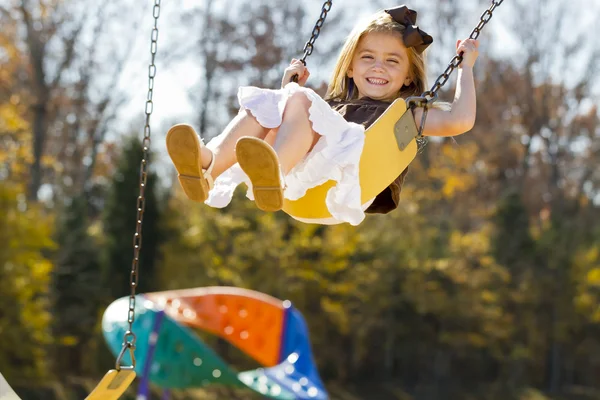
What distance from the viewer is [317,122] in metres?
3.23

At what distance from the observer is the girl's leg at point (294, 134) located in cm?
318

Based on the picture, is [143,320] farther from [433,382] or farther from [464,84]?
[433,382]

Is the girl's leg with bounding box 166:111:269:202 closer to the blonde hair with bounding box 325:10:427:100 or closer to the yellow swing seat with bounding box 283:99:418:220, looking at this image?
the yellow swing seat with bounding box 283:99:418:220

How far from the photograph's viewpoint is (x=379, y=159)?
3.40 meters

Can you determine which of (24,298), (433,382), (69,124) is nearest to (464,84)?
(24,298)

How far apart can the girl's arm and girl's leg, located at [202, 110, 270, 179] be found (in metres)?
0.67

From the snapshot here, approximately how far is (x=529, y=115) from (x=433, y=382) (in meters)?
7.22

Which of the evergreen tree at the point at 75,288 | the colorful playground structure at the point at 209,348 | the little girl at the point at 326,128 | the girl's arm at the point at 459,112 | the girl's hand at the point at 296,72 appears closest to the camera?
the little girl at the point at 326,128

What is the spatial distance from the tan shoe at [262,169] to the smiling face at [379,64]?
0.90m

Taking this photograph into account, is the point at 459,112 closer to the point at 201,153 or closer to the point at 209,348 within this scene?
the point at 201,153

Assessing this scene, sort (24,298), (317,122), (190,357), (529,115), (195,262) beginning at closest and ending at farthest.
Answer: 1. (317,122)
2. (190,357)
3. (24,298)
4. (195,262)
5. (529,115)

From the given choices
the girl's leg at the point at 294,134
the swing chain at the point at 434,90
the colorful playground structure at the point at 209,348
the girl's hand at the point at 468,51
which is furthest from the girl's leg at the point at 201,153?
the colorful playground structure at the point at 209,348

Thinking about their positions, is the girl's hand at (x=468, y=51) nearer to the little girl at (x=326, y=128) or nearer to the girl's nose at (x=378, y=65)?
the little girl at (x=326, y=128)

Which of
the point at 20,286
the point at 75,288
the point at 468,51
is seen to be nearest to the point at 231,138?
the point at 468,51
